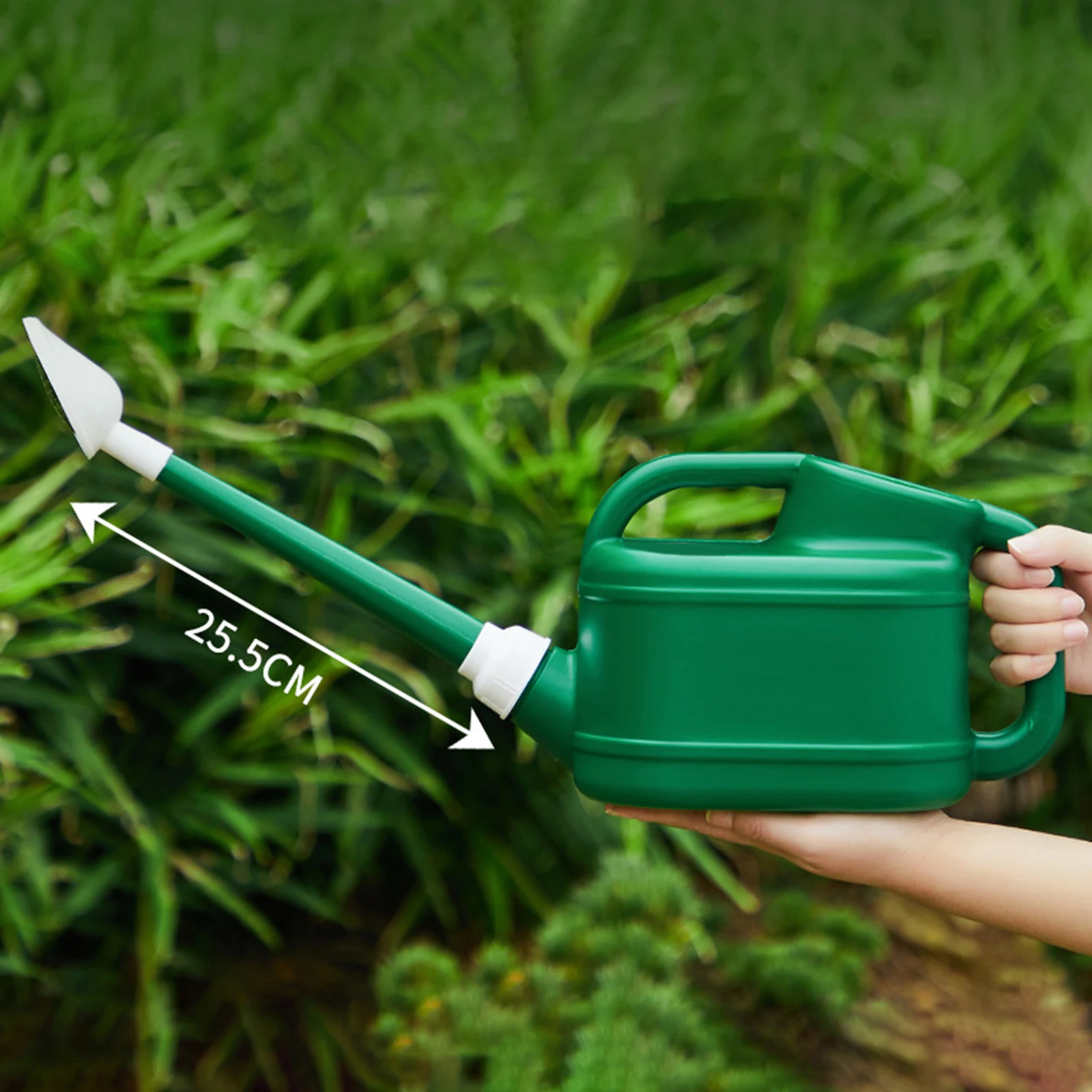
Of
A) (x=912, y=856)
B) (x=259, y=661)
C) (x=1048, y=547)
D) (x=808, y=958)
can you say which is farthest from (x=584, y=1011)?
(x=1048, y=547)

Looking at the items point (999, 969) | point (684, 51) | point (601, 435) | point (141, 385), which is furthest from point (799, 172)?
point (999, 969)

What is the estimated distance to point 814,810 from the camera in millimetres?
585

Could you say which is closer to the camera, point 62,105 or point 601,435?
point 601,435

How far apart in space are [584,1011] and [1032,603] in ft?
2.04

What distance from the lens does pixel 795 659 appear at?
22.0 inches

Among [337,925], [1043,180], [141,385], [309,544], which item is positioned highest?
[309,544]

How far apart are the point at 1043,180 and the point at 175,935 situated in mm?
1628

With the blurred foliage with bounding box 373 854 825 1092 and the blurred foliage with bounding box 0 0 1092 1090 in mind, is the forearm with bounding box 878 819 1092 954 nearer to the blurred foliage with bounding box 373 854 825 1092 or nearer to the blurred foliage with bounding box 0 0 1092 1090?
the blurred foliage with bounding box 373 854 825 1092

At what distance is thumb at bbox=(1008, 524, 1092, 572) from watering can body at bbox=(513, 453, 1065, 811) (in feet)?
0.05

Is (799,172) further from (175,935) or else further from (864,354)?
(175,935)

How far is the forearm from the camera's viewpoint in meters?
0.60

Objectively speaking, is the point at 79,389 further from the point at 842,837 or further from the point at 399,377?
the point at 399,377

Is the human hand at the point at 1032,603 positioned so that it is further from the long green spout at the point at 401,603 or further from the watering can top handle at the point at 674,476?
the long green spout at the point at 401,603

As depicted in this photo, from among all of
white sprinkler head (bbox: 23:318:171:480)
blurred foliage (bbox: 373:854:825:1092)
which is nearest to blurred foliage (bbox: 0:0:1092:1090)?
blurred foliage (bbox: 373:854:825:1092)
